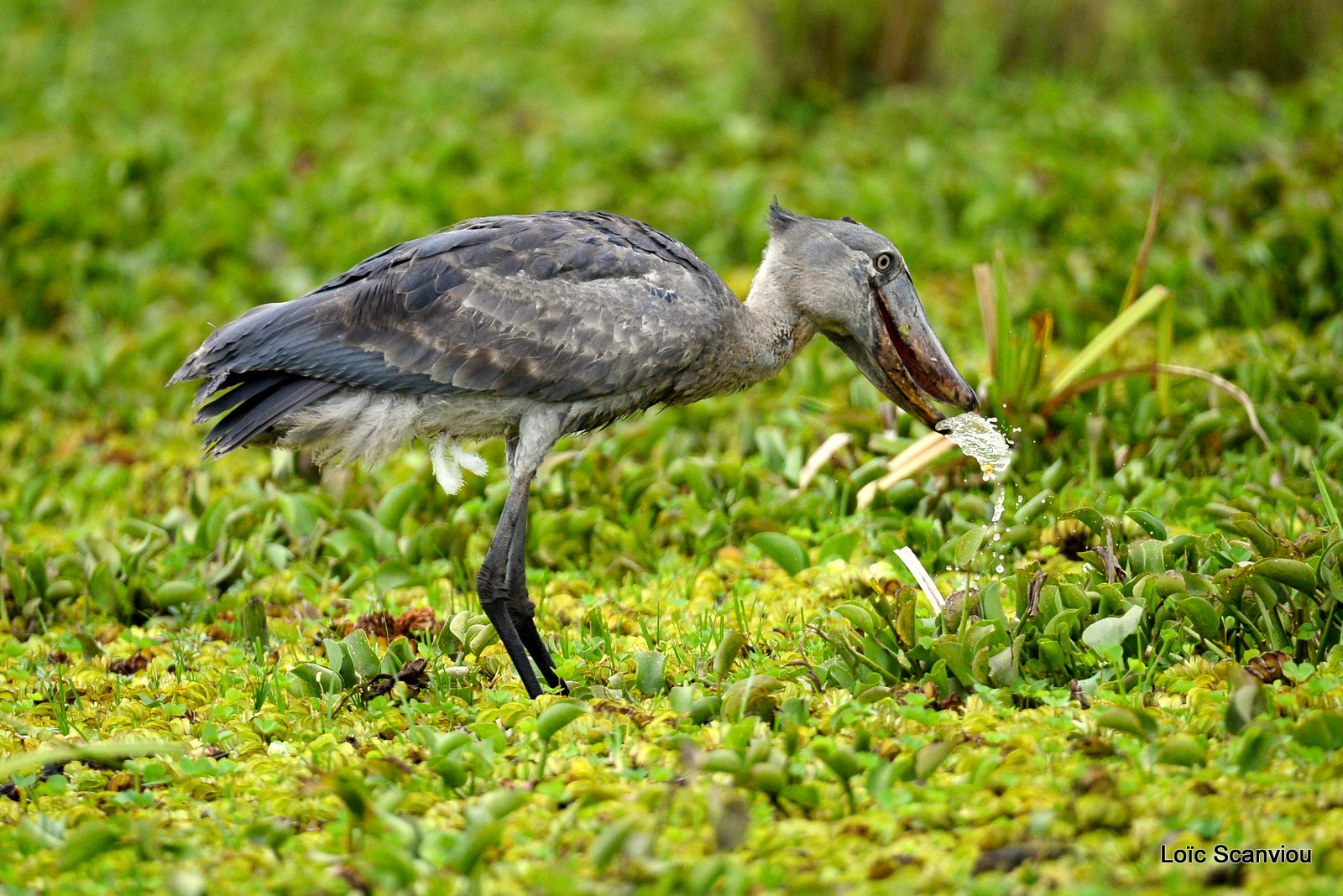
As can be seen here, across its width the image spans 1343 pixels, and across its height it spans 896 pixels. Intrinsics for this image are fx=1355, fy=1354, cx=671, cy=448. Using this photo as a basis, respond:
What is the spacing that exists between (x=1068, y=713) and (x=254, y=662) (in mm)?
2513

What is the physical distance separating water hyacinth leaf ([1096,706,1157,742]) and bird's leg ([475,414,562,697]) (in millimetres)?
1700

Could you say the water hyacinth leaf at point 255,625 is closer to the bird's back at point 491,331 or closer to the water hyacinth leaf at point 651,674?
the bird's back at point 491,331

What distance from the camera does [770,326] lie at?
14.8 feet

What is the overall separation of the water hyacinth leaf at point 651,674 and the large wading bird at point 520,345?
0.41m

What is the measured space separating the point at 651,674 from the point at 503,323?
121 cm

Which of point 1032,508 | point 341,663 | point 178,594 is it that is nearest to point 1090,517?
point 1032,508

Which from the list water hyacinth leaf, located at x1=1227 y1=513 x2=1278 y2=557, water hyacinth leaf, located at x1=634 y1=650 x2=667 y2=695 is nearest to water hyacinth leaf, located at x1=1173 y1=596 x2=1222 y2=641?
water hyacinth leaf, located at x1=1227 y1=513 x2=1278 y2=557

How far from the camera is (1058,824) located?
2932 millimetres

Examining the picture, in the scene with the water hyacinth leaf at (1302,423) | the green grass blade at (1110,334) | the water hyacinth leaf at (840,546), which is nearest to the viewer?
the water hyacinth leaf at (840,546)

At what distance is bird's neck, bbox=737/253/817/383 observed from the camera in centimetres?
445

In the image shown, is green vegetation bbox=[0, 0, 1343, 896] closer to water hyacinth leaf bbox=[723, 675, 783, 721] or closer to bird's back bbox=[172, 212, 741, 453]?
water hyacinth leaf bbox=[723, 675, 783, 721]

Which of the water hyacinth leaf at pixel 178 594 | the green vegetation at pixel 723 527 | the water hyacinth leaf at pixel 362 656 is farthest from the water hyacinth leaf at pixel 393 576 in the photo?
the water hyacinth leaf at pixel 362 656

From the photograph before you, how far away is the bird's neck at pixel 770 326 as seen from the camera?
175 inches

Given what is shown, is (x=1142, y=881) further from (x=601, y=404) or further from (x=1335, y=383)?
(x=1335, y=383)
